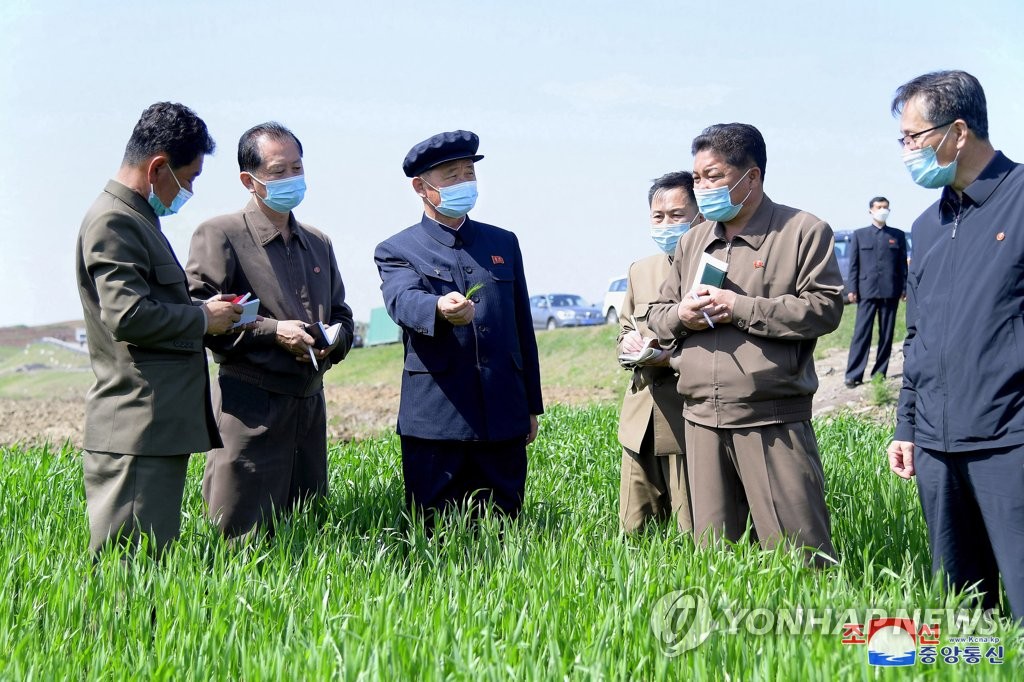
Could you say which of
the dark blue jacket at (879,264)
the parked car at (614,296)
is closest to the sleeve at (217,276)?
the dark blue jacket at (879,264)

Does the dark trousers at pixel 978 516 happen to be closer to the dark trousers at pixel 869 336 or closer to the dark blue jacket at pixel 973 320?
the dark blue jacket at pixel 973 320

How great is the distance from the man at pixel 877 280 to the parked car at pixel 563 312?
1470 cm

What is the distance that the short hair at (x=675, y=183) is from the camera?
14.7 ft

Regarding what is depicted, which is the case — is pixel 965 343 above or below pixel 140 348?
below

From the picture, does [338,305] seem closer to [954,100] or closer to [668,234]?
[668,234]

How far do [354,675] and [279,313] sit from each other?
204 cm

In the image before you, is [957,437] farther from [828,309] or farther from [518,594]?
[518,594]

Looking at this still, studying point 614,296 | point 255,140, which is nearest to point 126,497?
point 255,140

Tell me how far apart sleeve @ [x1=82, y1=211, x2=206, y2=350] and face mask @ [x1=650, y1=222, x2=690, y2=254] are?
2.19m

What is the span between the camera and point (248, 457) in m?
3.98

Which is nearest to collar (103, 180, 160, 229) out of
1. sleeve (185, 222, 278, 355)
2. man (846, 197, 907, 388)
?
sleeve (185, 222, 278, 355)

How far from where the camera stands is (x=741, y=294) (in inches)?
142

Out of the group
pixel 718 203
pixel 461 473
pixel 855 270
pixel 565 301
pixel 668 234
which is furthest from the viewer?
pixel 565 301

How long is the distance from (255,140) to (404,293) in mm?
994
